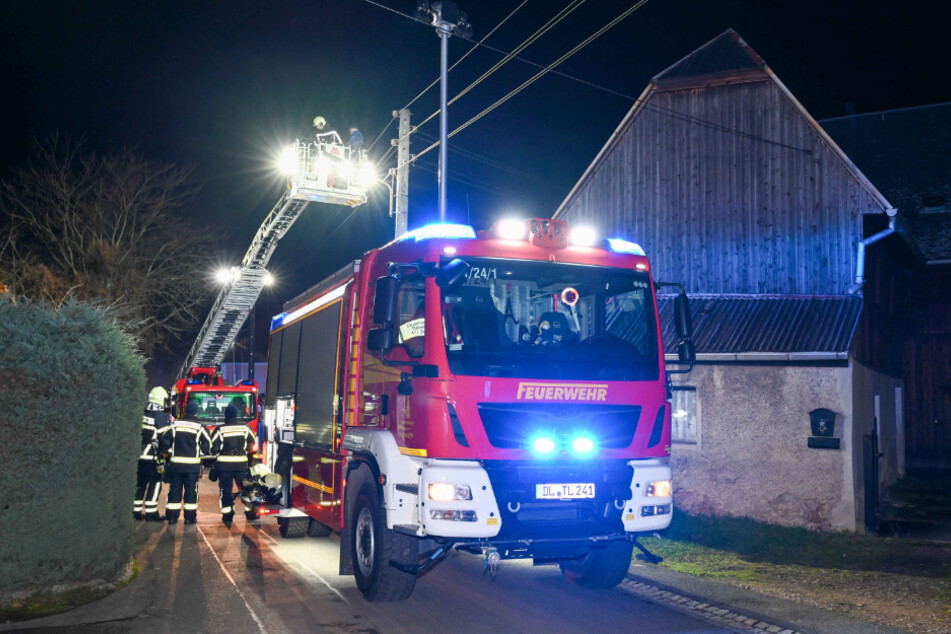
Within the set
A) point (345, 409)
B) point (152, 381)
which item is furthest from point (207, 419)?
point (152, 381)

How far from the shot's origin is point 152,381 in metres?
50.7

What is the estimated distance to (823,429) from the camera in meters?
11.5

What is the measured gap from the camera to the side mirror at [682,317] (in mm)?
7113

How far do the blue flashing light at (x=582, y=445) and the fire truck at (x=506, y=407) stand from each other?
13 mm

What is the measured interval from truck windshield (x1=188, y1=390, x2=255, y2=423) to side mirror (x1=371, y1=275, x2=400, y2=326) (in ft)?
47.2

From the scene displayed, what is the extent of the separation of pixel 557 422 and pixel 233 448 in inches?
287

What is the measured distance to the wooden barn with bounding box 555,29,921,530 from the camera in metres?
11.7

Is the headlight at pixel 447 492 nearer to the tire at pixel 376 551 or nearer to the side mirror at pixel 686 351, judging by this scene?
the tire at pixel 376 551

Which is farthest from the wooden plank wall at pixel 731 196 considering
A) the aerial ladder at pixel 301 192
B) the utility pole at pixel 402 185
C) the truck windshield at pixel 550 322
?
the truck windshield at pixel 550 322

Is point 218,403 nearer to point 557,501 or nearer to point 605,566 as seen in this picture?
point 605,566

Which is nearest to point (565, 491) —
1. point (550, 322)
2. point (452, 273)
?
point (550, 322)

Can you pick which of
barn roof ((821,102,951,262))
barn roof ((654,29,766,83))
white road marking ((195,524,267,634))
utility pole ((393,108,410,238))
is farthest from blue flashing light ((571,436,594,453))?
barn roof ((821,102,951,262))

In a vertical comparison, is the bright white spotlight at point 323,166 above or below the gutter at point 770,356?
above

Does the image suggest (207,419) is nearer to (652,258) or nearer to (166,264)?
(652,258)
